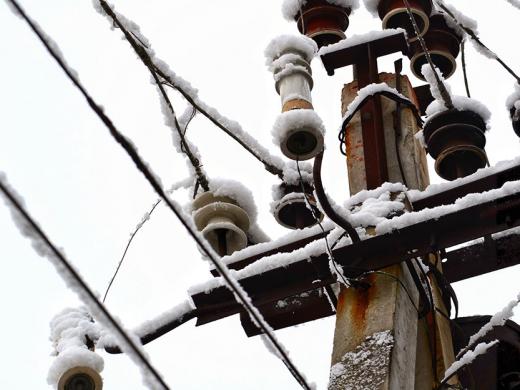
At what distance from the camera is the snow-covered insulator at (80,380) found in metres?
5.29

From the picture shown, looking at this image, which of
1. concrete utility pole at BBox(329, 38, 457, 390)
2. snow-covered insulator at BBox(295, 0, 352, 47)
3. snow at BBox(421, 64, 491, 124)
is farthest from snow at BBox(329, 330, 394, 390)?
snow-covered insulator at BBox(295, 0, 352, 47)

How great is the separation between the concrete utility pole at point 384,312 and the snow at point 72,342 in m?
1.11

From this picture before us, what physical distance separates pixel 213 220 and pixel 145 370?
2.75 meters

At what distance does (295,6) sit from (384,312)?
2726 millimetres

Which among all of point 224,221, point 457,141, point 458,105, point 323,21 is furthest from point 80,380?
point 323,21

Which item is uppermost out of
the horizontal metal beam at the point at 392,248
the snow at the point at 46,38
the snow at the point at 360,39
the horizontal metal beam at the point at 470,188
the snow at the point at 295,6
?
the snow at the point at 295,6

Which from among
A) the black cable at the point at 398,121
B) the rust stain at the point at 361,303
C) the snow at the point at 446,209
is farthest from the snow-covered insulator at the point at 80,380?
the black cable at the point at 398,121

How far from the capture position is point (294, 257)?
5.51 m

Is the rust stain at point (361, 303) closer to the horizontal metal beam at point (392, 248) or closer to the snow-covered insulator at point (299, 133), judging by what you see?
the horizontal metal beam at point (392, 248)

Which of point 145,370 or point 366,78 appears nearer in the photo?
point 145,370

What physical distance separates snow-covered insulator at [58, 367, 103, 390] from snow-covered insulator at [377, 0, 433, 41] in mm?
2834

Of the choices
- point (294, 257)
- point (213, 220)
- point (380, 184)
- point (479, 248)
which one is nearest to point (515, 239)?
point (479, 248)

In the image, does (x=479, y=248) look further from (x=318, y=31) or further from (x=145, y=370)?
(x=145, y=370)

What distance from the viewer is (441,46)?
7.04 m
